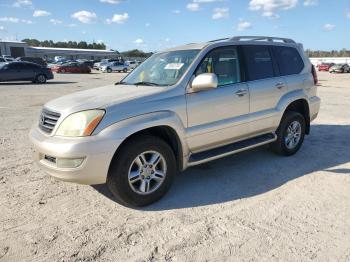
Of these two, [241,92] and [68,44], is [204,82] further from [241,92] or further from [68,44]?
[68,44]

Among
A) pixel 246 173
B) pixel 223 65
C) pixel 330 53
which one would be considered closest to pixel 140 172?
pixel 246 173

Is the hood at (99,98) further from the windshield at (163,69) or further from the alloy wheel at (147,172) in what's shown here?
the alloy wheel at (147,172)

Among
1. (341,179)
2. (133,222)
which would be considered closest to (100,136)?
(133,222)

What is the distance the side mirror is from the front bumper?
1204 mm

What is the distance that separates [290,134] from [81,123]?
3.60 metres

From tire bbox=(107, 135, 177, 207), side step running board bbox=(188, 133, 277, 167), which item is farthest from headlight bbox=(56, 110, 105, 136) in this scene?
side step running board bbox=(188, 133, 277, 167)

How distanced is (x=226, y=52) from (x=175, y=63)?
77cm

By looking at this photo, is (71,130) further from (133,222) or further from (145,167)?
(133,222)

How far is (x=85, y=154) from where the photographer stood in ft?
11.6

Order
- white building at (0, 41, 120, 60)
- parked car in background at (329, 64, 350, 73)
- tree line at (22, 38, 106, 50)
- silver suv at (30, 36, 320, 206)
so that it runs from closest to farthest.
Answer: silver suv at (30, 36, 320, 206), parked car in background at (329, 64, 350, 73), white building at (0, 41, 120, 60), tree line at (22, 38, 106, 50)

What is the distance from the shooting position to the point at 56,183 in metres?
4.68

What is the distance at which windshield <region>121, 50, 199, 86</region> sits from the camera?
14.7ft

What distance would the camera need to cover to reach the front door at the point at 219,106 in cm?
432

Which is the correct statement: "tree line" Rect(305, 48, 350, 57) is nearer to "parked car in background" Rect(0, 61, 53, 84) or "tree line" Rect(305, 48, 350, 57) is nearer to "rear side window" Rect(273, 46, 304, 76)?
"parked car in background" Rect(0, 61, 53, 84)
